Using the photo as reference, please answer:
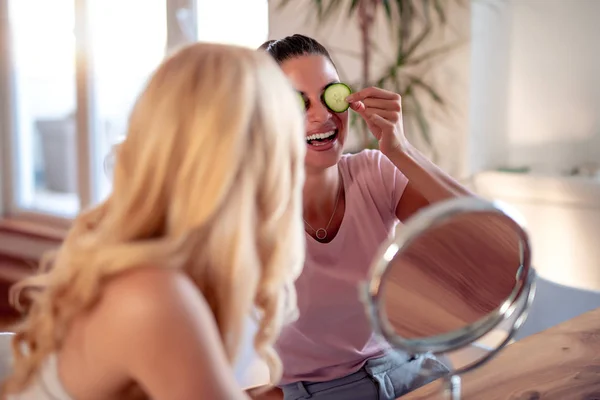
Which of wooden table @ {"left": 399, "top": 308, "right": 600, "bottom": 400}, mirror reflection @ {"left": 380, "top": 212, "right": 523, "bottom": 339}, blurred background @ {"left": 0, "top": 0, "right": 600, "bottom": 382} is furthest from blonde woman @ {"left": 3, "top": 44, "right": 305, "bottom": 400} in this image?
blurred background @ {"left": 0, "top": 0, "right": 600, "bottom": 382}

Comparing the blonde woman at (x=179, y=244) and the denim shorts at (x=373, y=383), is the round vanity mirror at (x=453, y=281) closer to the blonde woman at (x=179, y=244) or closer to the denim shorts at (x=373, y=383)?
the blonde woman at (x=179, y=244)

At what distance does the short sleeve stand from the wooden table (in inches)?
14.0

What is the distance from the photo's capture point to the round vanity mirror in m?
0.59

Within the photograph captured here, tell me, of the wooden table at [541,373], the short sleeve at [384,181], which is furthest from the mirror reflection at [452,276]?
the short sleeve at [384,181]

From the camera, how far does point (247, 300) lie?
81 centimetres

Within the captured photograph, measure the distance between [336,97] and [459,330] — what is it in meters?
0.68

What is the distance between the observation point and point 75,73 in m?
3.97

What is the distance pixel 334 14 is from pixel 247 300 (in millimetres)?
2030

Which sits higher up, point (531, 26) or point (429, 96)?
point (531, 26)

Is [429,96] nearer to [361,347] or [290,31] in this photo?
[290,31]

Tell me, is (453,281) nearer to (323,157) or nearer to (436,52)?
(323,157)

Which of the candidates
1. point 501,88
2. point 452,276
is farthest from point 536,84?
point 452,276

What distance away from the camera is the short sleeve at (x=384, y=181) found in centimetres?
138

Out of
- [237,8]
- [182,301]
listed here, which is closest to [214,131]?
[182,301]
